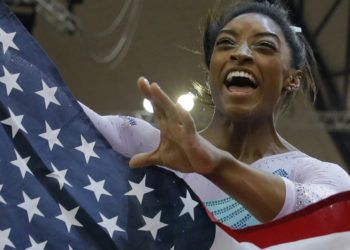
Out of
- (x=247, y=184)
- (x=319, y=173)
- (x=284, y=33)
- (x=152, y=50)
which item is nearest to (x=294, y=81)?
(x=284, y=33)

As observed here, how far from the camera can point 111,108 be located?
22.0 ft

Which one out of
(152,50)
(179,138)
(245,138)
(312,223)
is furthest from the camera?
(152,50)

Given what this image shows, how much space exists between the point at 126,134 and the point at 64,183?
17 centimetres

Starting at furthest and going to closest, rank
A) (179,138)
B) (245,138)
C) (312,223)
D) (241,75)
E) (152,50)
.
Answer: (152,50) < (245,138) < (241,75) < (312,223) < (179,138)

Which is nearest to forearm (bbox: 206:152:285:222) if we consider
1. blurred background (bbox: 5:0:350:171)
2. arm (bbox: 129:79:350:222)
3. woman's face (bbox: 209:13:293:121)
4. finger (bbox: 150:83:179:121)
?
arm (bbox: 129:79:350:222)

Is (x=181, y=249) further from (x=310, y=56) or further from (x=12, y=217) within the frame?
(x=310, y=56)

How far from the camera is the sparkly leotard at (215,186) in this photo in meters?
1.40

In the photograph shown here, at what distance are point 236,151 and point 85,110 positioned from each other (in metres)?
0.31

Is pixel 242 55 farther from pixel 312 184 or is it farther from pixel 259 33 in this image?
Result: pixel 312 184

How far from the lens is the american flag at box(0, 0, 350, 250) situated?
1.36 meters

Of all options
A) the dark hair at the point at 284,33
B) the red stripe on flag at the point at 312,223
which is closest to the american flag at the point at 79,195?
the red stripe on flag at the point at 312,223

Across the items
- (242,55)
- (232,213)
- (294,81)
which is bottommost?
(232,213)

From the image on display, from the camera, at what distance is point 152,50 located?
19.8ft

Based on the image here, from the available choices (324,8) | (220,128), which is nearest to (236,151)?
(220,128)
